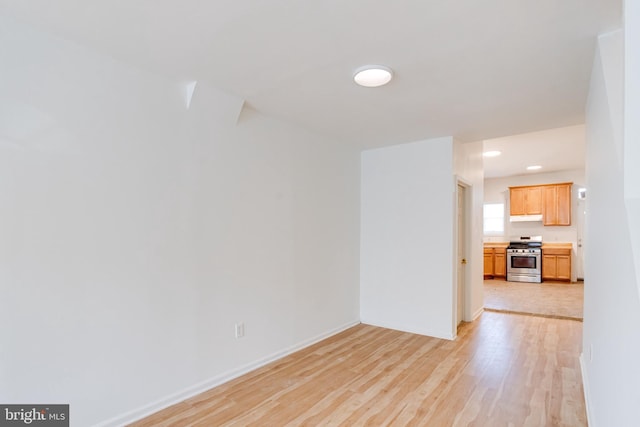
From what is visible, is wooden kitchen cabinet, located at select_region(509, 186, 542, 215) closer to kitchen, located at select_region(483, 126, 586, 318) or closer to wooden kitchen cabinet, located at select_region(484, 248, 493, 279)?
kitchen, located at select_region(483, 126, 586, 318)

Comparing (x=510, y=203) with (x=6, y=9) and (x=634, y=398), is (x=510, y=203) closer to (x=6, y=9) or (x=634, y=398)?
(x=634, y=398)

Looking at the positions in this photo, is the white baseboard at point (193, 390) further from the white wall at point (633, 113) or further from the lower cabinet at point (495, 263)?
the lower cabinet at point (495, 263)

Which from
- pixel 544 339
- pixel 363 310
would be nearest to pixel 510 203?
pixel 544 339

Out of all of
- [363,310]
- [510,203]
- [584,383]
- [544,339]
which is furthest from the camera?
[510,203]

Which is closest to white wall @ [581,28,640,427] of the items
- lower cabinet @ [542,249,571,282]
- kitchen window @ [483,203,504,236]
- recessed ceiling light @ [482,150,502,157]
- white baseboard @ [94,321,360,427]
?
white baseboard @ [94,321,360,427]

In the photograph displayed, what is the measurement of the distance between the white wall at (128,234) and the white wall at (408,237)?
145 centimetres

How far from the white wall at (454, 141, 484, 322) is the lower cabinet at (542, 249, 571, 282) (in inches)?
155

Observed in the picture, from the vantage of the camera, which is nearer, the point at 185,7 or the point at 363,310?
the point at 185,7

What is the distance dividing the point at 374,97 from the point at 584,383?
2965 mm

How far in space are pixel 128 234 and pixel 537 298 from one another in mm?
6698

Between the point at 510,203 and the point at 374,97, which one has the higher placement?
the point at 374,97

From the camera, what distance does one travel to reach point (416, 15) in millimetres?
1729

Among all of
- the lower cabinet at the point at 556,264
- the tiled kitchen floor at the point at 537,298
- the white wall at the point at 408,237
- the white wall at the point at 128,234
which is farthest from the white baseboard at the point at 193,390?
Answer: the lower cabinet at the point at 556,264

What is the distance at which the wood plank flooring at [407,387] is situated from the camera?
2.27m
